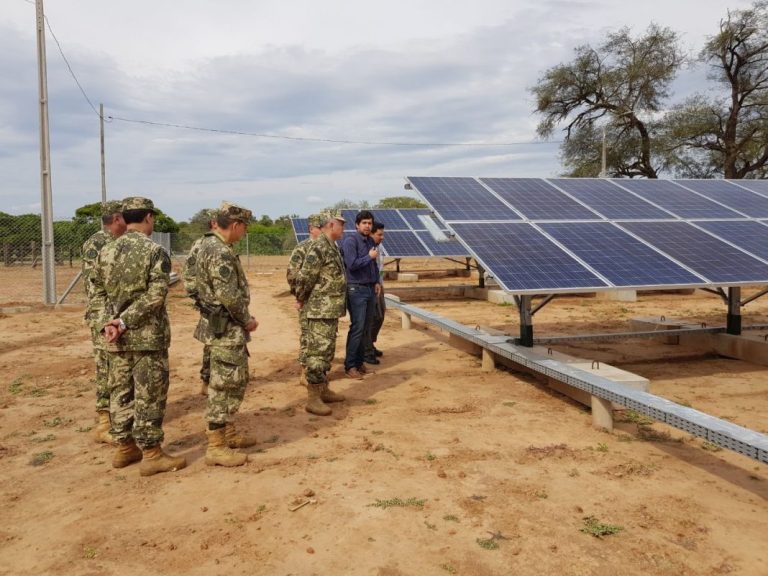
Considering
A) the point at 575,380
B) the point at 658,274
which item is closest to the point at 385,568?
the point at 575,380

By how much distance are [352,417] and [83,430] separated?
251cm

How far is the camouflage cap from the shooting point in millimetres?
4535

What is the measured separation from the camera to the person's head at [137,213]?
4.31 m

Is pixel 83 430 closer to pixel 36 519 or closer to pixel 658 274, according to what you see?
pixel 36 519

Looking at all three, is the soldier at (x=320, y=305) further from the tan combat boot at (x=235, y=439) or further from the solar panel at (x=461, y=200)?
the solar panel at (x=461, y=200)

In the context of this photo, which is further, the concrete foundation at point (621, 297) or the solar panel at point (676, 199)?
the concrete foundation at point (621, 297)

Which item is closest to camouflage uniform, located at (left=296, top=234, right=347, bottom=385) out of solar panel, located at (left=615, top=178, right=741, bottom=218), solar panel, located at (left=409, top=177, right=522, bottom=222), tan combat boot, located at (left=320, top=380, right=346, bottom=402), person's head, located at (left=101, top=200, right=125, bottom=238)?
tan combat boot, located at (left=320, top=380, right=346, bottom=402)

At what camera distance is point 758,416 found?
17.9ft

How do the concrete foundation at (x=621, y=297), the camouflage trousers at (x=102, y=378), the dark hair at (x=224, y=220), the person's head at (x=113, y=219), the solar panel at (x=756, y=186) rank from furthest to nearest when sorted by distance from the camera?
the concrete foundation at (x=621, y=297) < the solar panel at (x=756, y=186) < the camouflage trousers at (x=102, y=378) < the person's head at (x=113, y=219) < the dark hair at (x=224, y=220)

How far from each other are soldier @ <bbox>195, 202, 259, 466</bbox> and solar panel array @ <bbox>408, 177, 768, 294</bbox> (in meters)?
2.69

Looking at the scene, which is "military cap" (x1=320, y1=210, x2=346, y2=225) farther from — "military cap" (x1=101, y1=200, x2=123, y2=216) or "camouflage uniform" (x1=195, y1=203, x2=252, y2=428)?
"military cap" (x1=101, y1=200, x2=123, y2=216)

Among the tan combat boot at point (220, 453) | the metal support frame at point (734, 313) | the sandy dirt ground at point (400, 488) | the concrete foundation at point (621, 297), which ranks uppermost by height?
the metal support frame at point (734, 313)

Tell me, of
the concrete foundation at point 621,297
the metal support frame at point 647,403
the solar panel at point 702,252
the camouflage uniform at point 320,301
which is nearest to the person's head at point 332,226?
the camouflage uniform at point 320,301

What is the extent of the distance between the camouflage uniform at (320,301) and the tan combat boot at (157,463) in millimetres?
1648
